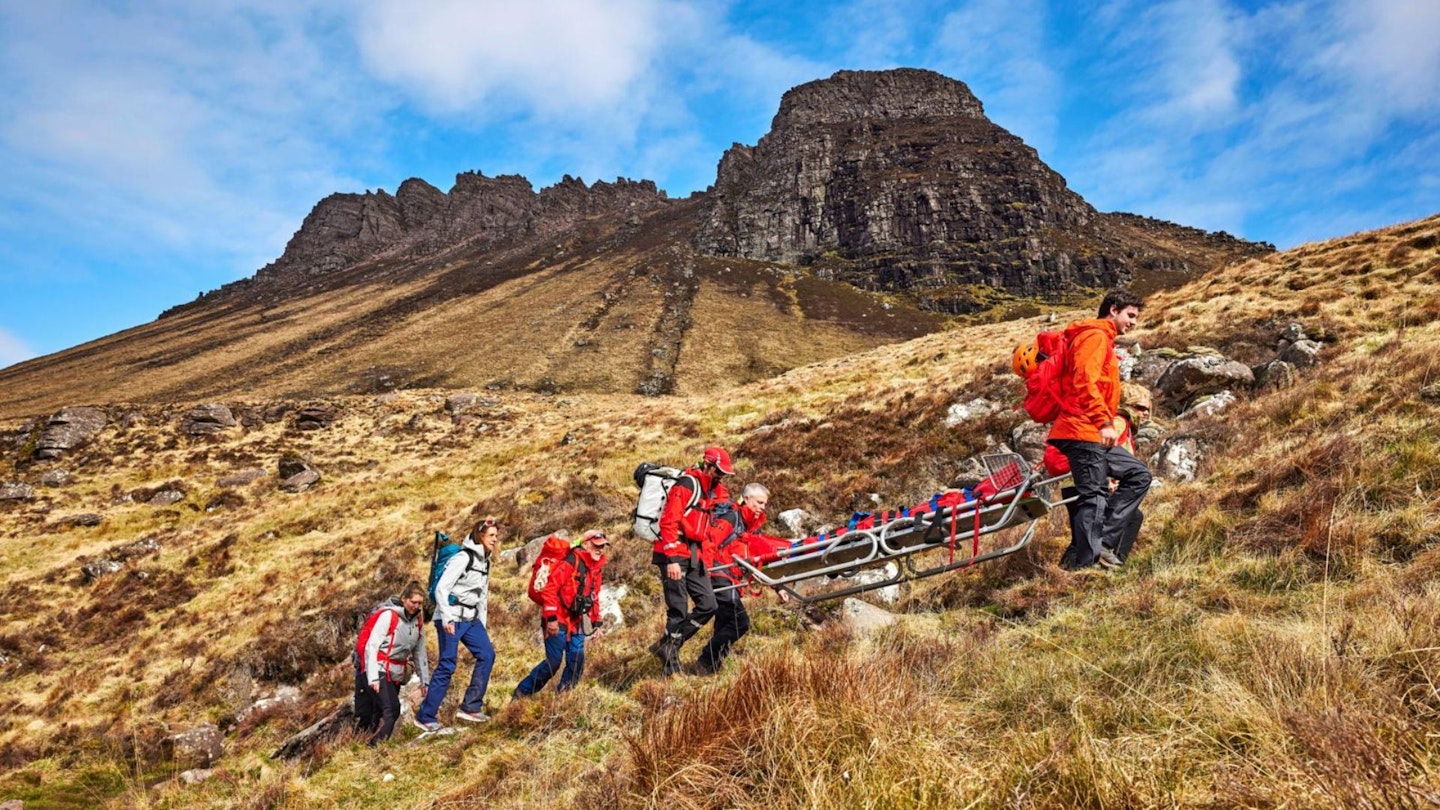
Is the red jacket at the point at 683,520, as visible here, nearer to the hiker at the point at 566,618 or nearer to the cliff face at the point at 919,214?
the hiker at the point at 566,618

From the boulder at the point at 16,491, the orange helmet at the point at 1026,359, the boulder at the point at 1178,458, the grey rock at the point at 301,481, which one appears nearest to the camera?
the orange helmet at the point at 1026,359

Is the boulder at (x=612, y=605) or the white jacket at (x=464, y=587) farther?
the boulder at (x=612, y=605)

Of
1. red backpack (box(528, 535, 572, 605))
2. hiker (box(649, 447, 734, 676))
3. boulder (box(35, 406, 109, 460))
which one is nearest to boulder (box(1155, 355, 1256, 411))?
hiker (box(649, 447, 734, 676))

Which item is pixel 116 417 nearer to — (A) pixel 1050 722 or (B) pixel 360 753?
(B) pixel 360 753

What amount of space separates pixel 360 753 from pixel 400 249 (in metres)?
217

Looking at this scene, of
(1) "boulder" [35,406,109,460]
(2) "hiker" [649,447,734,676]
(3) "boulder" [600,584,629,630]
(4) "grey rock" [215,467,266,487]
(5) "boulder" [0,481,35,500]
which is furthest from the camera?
(1) "boulder" [35,406,109,460]

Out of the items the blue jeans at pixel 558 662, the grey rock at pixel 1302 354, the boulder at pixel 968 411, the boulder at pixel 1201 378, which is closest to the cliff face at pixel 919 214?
the boulder at pixel 968 411

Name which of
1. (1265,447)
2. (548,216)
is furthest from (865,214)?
(1265,447)

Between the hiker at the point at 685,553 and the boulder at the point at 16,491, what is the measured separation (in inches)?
1627

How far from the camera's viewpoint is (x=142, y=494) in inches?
1225

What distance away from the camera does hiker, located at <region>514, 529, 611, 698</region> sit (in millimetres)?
7012

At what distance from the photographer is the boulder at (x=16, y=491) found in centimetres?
3034

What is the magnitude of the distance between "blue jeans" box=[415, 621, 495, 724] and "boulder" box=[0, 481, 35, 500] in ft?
126

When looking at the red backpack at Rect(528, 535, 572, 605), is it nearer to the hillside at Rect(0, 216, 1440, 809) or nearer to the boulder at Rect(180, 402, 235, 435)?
the hillside at Rect(0, 216, 1440, 809)
